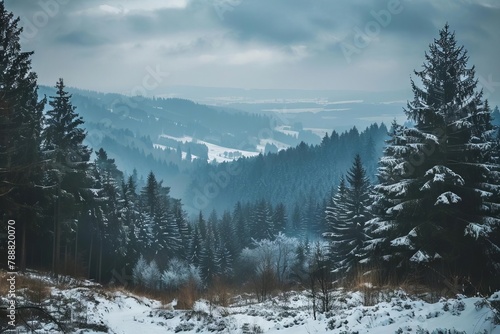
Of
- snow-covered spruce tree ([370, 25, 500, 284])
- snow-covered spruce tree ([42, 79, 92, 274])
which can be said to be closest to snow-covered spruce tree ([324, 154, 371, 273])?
snow-covered spruce tree ([370, 25, 500, 284])

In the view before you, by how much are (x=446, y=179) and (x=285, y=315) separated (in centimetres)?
811

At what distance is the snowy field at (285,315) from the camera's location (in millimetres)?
7309

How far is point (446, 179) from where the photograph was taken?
1502 centimetres

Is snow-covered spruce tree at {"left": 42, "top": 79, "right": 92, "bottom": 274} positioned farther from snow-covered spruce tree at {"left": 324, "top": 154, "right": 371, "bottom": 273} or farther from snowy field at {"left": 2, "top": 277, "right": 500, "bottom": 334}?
snow-covered spruce tree at {"left": 324, "top": 154, "right": 371, "bottom": 273}

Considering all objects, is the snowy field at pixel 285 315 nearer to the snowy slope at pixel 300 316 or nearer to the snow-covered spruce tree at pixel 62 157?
the snowy slope at pixel 300 316

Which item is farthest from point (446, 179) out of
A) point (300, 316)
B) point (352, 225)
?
point (352, 225)

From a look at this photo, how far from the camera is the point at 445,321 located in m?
7.36

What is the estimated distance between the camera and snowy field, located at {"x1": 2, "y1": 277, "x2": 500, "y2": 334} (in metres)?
7.31

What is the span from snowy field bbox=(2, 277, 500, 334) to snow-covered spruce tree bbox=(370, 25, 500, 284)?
14.8 feet

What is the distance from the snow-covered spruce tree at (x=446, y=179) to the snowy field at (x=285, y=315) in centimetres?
451

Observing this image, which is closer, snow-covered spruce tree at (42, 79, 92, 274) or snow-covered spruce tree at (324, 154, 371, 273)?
snow-covered spruce tree at (42, 79, 92, 274)

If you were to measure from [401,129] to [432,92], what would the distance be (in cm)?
203

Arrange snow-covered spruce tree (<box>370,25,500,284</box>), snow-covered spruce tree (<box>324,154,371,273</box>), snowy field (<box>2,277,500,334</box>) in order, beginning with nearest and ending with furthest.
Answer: snowy field (<box>2,277,500,334</box>), snow-covered spruce tree (<box>370,25,500,284</box>), snow-covered spruce tree (<box>324,154,371,273</box>)

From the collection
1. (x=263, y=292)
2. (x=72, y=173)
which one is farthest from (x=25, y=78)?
(x=263, y=292)
